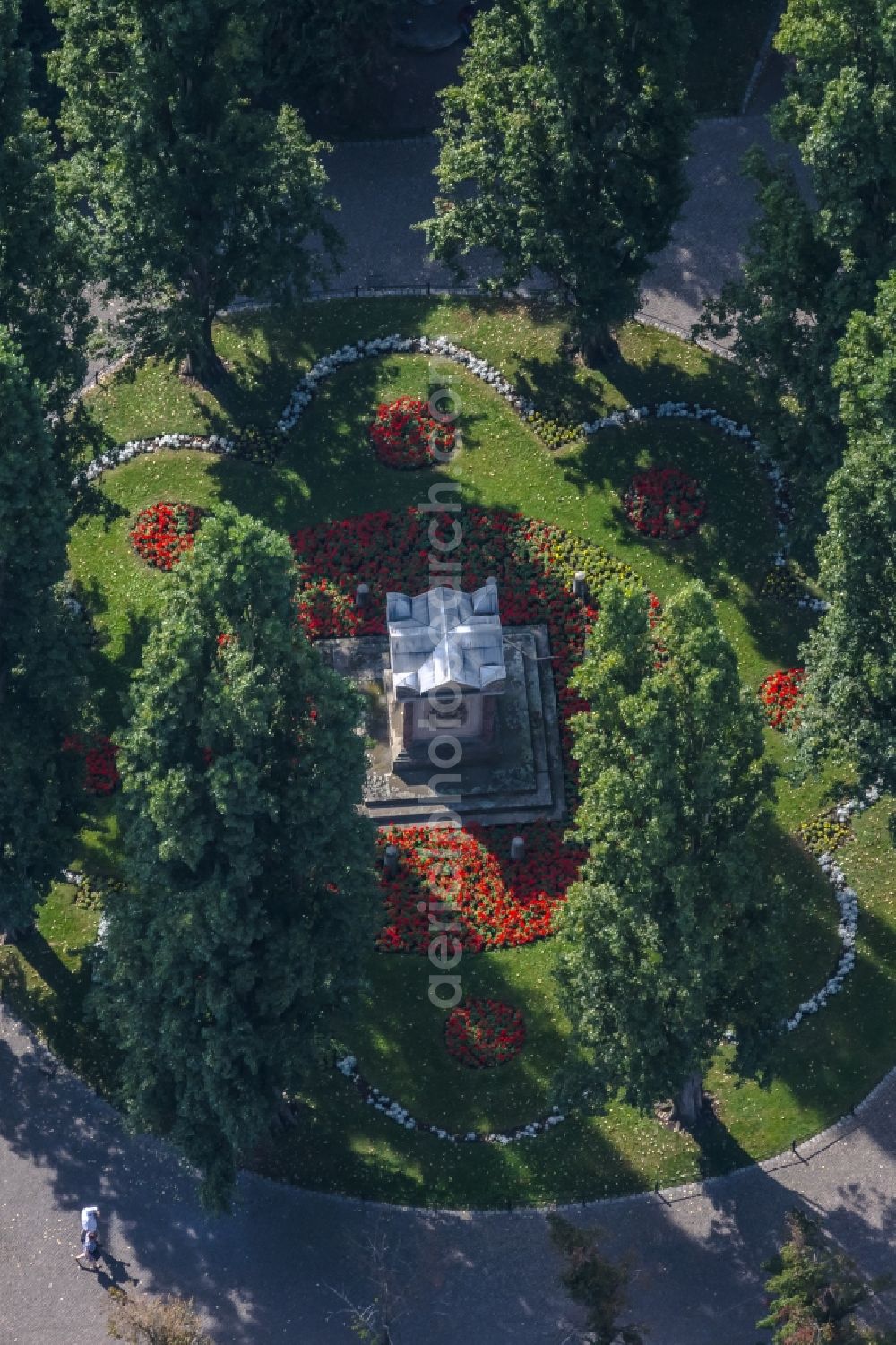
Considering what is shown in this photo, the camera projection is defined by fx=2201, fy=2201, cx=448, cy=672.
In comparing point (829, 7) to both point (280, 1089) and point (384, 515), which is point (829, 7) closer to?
point (384, 515)

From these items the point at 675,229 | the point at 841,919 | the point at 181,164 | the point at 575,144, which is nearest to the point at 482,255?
the point at 675,229

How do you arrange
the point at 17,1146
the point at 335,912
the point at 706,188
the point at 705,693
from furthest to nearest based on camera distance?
the point at 706,188
the point at 17,1146
the point at 335,912
the point at 705,693

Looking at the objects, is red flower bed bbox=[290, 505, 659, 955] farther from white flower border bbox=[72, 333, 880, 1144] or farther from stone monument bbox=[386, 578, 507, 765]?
white flower border bbox=[72, 333, 880, 1144]

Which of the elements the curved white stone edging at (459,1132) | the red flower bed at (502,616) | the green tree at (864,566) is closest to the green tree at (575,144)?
the red flower bed at (502,616)

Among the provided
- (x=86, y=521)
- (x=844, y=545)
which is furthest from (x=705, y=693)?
(x=86, y=521)

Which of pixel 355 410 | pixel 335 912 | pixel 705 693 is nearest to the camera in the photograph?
pixel 705 693

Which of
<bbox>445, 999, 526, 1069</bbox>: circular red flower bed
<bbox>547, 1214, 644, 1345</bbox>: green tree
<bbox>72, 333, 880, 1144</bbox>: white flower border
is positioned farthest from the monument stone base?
<bbox>547, 1214, 644, 1345</bbox>: green tree
